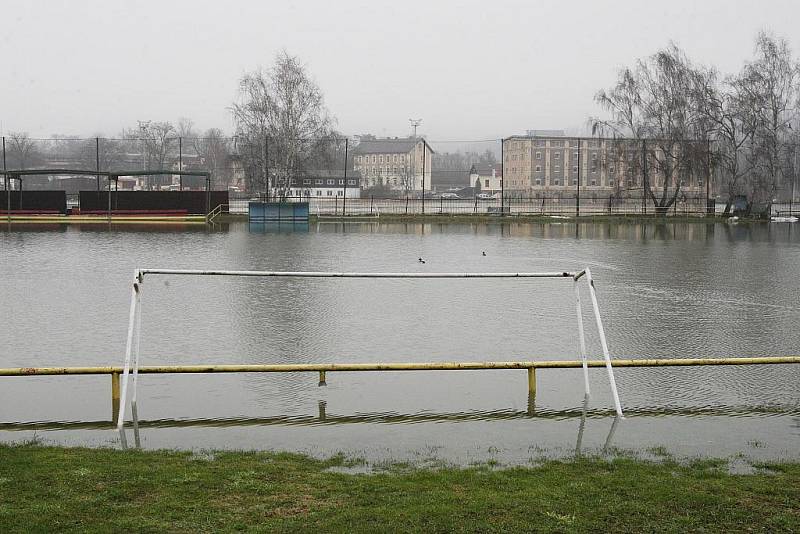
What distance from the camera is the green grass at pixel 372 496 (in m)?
5.38

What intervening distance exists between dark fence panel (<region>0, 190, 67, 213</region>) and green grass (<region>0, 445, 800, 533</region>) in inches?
1619

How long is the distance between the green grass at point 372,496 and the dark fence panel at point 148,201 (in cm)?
3978

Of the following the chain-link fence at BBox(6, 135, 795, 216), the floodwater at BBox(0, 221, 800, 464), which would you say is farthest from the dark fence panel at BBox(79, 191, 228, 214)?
the floodwater at BBox(0, 221, 800, 464)

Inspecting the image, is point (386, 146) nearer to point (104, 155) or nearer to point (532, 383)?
point (104, 155)

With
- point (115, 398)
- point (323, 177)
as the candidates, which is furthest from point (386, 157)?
point (115, 398)

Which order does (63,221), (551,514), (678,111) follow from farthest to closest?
(678,111)
(63,221)
(551,514)

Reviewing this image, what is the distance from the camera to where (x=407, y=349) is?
12680 millimetres

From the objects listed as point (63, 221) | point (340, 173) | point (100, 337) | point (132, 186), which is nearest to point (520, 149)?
point (340, 173)

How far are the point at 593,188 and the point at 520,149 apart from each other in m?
11.8

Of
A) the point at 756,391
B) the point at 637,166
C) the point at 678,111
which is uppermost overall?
the point at 678,111

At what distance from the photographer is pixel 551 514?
555cm

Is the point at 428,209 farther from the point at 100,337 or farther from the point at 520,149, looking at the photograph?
the point at 100,337

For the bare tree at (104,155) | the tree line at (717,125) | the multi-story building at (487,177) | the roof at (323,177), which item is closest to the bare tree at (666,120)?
the tree line at (717,125)

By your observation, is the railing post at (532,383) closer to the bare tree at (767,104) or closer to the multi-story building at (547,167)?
the bare tree at (767,104)
